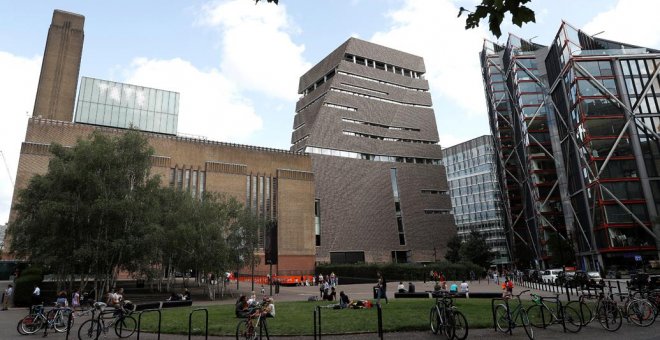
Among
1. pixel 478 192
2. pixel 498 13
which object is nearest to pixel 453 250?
pixel 478 192

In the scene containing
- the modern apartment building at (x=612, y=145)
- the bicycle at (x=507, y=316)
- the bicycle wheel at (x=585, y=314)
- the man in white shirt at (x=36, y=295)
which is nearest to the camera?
the bicycle at (x=507, y=316)

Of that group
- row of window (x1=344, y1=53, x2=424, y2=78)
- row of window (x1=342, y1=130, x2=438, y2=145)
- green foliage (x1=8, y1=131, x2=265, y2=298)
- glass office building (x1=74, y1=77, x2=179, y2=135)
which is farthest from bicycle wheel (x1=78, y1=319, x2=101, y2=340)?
row of window (x1=344, y1=53, x2=424, y2=78)

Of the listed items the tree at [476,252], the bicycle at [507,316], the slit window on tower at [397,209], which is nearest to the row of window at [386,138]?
the slit window on tower at [397,209]

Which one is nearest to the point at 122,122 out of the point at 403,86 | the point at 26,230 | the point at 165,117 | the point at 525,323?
the point at 165,117

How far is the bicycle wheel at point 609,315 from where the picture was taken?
1162 cm

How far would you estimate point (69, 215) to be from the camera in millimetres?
25844

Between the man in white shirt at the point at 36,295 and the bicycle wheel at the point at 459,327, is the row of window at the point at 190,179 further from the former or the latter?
the bicycle wheel at the point at 459,327

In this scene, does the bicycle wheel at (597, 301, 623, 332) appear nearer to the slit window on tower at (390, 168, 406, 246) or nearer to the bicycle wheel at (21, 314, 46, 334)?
the bicycle wheel at (21, 314, 46, 334)

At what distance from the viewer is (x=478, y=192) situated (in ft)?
377

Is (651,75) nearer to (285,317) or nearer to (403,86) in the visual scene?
(403,86)

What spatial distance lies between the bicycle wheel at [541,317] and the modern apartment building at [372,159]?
175ft

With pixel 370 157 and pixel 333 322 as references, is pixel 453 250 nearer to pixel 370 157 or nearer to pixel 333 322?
pixel 370 157

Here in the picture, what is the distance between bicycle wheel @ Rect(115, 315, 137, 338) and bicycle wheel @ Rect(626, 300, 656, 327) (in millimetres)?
14913

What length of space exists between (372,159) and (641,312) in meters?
63.8
